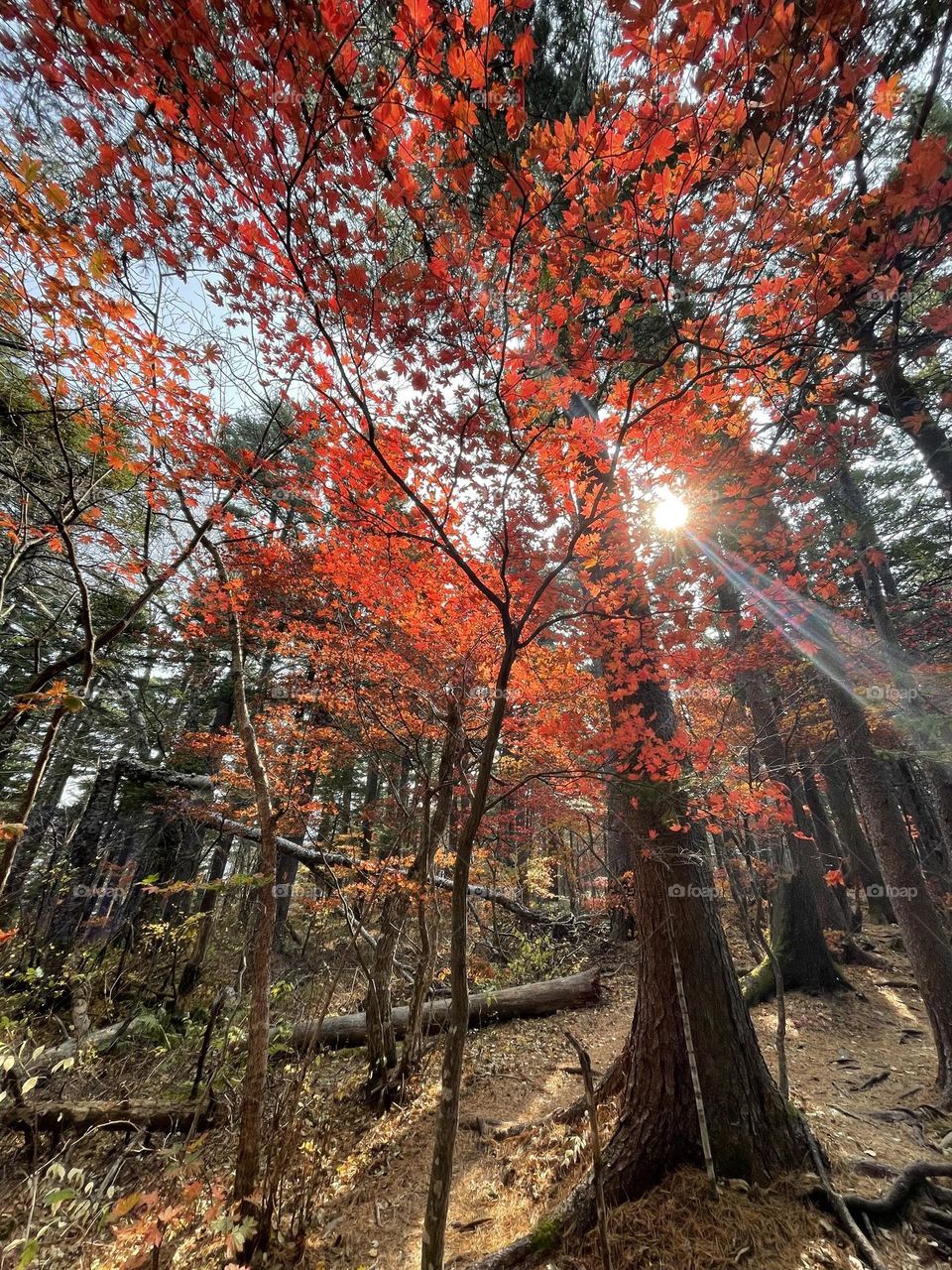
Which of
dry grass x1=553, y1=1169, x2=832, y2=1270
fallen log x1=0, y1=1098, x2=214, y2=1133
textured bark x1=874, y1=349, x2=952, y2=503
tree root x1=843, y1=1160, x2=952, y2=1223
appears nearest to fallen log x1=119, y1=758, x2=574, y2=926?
fallen log x1=0, y1=1098, x2=214, y2=1133

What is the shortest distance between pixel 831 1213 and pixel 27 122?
1012 centimetres

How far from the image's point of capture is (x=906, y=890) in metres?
5.21

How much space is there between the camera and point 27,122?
397 cm

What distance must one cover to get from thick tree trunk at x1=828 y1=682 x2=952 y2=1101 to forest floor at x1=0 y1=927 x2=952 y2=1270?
795 mm

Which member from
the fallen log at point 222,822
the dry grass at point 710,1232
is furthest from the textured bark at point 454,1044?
the fallen log at point 222,822

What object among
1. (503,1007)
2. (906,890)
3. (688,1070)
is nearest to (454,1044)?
(688,1070)

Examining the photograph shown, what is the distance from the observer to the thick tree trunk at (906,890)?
473cm

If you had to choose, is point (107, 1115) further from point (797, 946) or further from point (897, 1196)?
point (797, 946)

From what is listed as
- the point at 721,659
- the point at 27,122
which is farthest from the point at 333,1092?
the point at 27,122

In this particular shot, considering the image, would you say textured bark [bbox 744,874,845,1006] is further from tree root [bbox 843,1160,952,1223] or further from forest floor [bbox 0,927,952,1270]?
tree root [bbox 843,1160,952,1223]

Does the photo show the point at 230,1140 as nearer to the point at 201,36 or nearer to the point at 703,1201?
the point at 703,1201

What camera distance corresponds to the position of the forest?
2.86m

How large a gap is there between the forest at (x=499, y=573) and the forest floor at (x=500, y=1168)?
0.04 metres

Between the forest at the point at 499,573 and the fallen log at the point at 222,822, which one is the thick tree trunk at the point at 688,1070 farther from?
the fallen log at the point at 222,822
